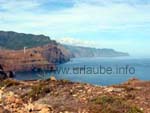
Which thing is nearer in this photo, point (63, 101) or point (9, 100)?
point (9, 100)

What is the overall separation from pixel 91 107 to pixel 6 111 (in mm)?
5182

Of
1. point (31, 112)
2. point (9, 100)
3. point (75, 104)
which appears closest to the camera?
point (31, 112)

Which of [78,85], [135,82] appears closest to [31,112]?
[78,85]

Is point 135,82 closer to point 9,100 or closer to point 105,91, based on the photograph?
point 105,91

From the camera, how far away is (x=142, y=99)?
18.6 metres

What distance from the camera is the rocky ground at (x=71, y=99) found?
14.7 metres

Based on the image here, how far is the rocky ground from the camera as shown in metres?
14.7

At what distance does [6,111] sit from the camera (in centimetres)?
1250

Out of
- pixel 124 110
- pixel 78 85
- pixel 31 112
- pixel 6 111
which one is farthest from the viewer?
pixel 78 85

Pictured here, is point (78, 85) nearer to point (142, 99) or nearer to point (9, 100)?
point (142, 99)

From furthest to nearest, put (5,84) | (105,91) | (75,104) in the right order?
(5,84) → (105,91) → (75,104)

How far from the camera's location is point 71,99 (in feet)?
61.0

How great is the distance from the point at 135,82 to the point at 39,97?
931 cm

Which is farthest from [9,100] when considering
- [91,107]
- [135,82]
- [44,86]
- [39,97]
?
[135,82]
